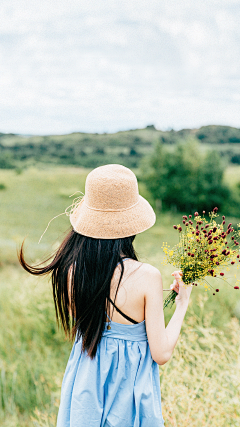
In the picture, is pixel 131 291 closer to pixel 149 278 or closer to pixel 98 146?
pixel 149 278

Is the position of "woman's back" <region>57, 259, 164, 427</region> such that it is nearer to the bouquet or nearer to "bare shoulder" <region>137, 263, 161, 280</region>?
"bare shoulder" <region>137, 263, 161, 280</region>

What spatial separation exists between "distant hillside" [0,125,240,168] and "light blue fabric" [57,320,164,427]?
47970 millimetres

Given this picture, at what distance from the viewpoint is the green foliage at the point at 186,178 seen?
4444 cm

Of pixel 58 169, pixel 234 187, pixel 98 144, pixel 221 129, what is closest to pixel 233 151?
pixel 221 129

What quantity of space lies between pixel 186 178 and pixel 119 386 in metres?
45.6

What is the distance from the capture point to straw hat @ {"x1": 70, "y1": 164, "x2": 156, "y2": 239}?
4.72 ft

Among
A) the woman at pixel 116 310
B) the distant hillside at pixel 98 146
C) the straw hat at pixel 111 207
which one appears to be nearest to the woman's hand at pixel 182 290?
the woman at pixel 116 310

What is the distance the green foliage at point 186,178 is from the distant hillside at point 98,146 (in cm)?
391

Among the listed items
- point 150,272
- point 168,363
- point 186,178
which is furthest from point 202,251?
point 186,178

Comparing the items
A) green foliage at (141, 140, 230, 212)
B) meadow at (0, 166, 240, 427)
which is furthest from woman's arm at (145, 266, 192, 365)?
green foliage at (141, 140, 230, 212)

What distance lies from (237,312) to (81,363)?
3.41 m

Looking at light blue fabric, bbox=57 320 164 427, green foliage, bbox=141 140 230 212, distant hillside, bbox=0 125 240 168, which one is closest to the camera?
light blue fabric, bbox=57 320 164 427

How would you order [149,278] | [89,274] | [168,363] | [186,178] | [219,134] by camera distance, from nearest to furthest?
[149,278], [89,274], [168,363], [186,178], [219,134]

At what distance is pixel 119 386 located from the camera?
4.97 feet
